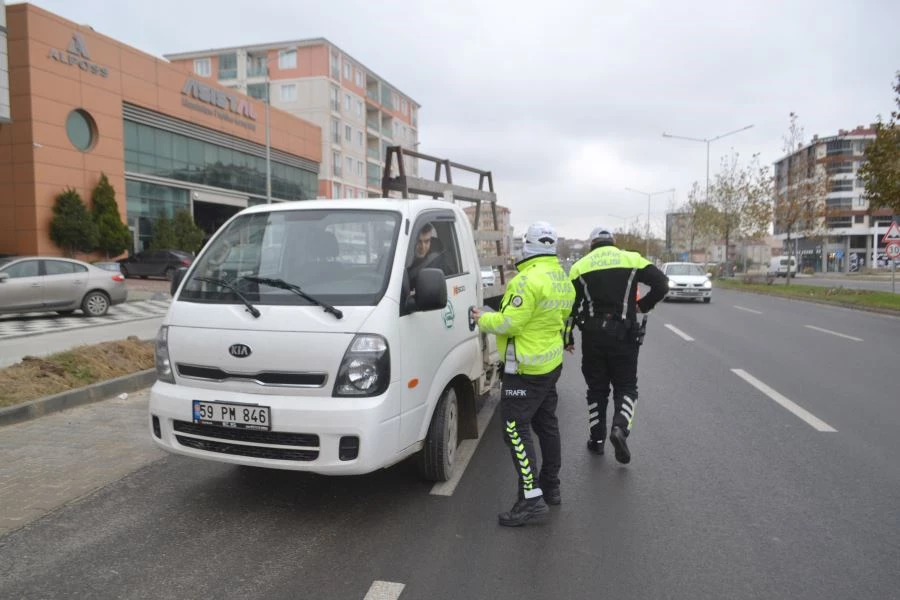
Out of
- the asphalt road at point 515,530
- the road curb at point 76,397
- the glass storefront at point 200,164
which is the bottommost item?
the asphalt road at point 515,530

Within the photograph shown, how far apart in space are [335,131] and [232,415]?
5725 cm

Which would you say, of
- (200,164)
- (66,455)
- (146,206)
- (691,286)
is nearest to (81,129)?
(146,206)

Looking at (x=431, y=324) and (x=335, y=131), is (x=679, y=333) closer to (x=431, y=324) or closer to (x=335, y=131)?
(x=431, y=324)

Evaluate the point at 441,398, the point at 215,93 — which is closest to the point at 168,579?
the point at 441,398

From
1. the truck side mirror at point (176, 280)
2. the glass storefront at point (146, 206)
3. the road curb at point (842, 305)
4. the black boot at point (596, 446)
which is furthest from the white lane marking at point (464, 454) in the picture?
the glass storefront at point (146, 206)

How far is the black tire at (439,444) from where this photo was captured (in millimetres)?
4348

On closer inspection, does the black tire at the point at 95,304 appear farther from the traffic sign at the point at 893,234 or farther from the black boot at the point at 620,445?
the traffic sign at the point at 893,234

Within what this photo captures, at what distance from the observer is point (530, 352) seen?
3.94 meters

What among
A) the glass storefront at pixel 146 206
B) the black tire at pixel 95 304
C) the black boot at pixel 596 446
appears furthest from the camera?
the glass storefront at pixel 146 206

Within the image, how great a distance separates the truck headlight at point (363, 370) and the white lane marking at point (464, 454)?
3.67 feet

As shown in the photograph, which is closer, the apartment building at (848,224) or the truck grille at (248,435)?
the truck grille at (248,435)

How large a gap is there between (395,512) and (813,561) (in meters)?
2.32

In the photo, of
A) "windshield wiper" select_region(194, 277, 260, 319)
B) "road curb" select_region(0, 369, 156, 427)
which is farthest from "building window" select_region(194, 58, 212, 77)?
"windshield wiper" select_region(194, 277, 260, 319)

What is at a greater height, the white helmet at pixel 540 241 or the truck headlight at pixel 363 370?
the white helmet at pixel 540 241
